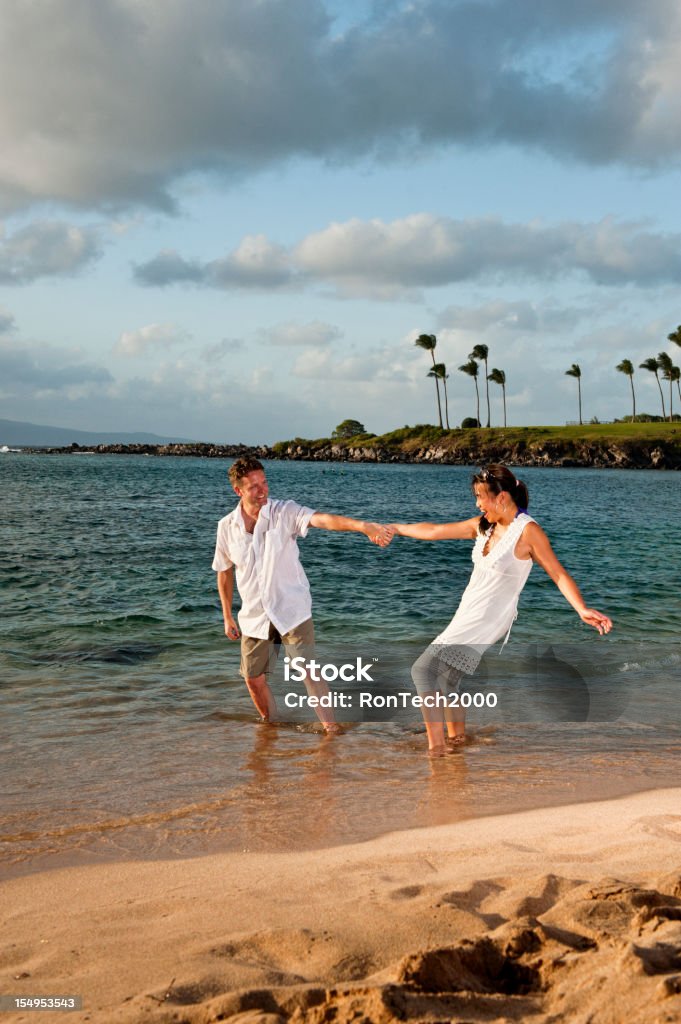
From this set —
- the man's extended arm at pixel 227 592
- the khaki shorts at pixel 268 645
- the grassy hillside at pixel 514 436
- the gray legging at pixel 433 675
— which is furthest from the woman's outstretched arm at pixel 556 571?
the grassy hillside at pixel 514 436

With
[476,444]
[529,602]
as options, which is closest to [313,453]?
[476,444]

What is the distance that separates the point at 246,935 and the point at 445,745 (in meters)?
3.92

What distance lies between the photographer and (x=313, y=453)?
157m

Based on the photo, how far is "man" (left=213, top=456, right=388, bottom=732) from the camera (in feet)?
23.1

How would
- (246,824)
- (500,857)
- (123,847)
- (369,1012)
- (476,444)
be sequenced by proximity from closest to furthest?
1. (369,1012)
2. (500,857)
3. (123,847)
4. (246,824)
5. (476,444)

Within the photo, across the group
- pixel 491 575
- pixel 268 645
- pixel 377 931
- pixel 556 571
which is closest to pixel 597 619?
pixel 556 571

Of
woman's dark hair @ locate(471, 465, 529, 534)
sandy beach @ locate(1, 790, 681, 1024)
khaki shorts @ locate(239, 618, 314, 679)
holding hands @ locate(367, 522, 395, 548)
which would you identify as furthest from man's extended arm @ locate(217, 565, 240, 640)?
sandy beach @ locate(1, 790, 681, 1024)

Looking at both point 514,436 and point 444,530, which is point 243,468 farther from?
point 514,436

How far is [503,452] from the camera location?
401ft

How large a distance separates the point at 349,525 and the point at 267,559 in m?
0.83

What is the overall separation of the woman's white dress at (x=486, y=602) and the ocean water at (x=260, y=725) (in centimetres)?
106

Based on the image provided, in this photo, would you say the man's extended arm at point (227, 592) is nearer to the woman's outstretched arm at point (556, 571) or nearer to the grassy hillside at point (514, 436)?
the woman's outstretched arm at point (556, 571)

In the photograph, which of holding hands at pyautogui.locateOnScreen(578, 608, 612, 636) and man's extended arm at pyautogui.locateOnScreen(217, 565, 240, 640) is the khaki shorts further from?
holding hands at pyautogui.locateOnScreen(578, 608, 612, 636)

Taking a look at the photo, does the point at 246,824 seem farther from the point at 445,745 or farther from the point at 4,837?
the point at 445,745
